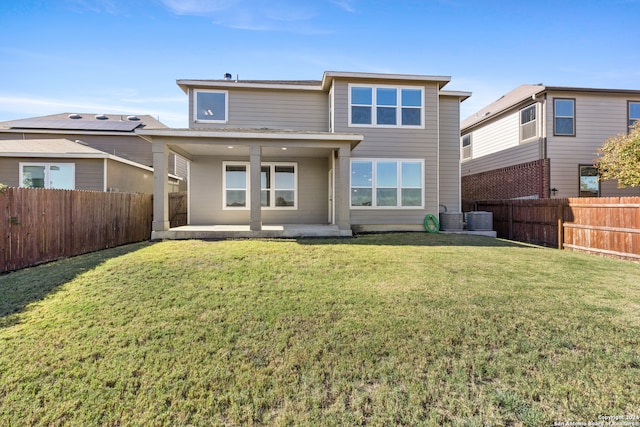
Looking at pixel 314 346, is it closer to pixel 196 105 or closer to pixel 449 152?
pixel 196 105

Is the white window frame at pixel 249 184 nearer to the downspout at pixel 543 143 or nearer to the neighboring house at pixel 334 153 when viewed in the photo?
the neighboring house at pixel 334 153

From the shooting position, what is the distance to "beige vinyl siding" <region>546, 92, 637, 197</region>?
40.9 feet

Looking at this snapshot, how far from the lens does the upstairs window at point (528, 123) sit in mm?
13023

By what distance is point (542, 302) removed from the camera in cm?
416

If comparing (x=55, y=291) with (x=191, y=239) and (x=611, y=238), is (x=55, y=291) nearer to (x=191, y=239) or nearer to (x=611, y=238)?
(x=191, y=239)

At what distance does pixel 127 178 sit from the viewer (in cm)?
1349

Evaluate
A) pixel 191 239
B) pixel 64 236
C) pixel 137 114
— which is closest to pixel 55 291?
Result: pixel 64 236

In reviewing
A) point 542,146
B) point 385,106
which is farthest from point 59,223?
point 542,146

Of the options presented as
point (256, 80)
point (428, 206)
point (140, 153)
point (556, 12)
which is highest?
point (556, 12)

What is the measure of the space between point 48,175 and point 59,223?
22.4 feet

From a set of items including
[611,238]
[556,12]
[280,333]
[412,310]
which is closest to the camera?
[280,333]

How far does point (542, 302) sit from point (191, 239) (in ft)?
25.9

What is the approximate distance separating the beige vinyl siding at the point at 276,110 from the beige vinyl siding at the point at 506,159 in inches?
347

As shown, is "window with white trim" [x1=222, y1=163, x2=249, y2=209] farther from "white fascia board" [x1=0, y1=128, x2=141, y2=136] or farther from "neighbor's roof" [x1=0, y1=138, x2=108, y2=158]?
"white fascia board" [x1=0, y1=128, x2=141, y2=136]
